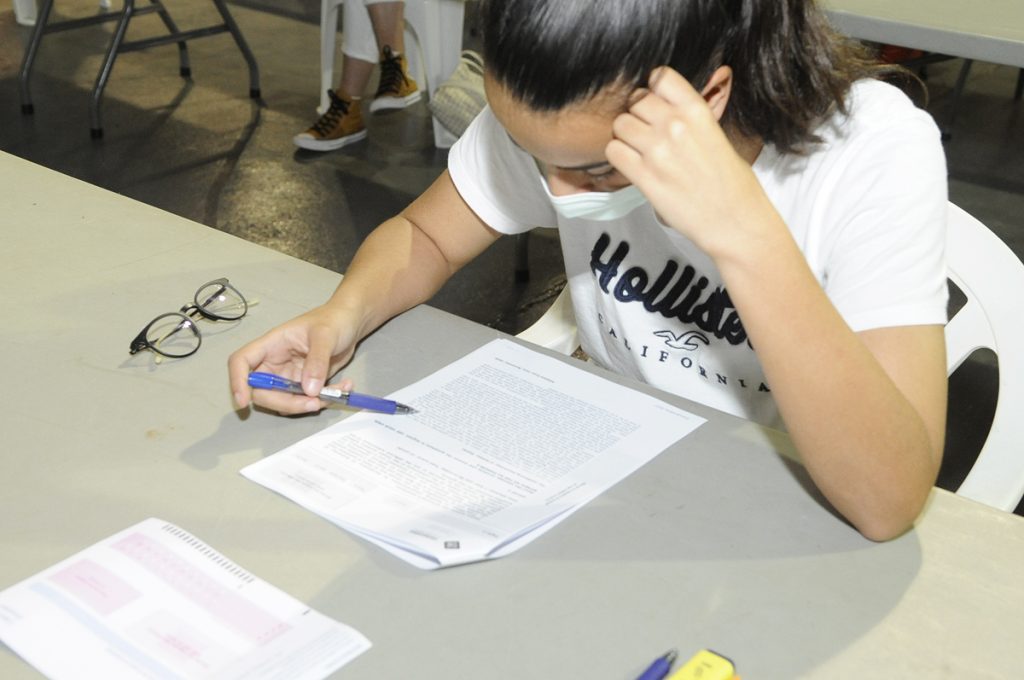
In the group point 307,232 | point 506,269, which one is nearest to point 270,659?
point 506,269

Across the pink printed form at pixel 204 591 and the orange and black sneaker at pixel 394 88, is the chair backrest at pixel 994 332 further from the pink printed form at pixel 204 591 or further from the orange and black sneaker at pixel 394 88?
the orange and black sneaker at pixel 394 88

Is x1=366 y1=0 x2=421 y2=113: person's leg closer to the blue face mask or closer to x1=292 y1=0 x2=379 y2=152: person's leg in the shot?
x1=292 y1=0 x2=379 y2=152: person's leg

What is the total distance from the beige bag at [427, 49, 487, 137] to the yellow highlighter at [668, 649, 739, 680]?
2580 millimetres

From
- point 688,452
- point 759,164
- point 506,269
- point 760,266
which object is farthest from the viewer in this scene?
point 506,269

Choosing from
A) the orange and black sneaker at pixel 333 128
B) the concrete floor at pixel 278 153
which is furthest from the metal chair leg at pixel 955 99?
the orange and black sneaker at pixel 333 128

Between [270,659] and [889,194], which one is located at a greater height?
[889,194]

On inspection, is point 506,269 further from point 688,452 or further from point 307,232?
point 688,452

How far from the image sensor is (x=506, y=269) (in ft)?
10.1

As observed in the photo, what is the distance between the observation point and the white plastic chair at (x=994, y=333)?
112 cm

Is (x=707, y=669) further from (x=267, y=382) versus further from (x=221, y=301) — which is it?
(x=221, y=301)

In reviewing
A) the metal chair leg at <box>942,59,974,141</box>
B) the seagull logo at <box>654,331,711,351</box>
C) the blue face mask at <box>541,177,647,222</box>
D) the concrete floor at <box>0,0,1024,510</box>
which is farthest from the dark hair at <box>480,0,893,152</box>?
the metal chair leg at <box>942,59,974,141</box>

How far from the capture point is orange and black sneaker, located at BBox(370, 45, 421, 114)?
4195 millimetres

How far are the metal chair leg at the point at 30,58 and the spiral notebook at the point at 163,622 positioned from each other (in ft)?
11.9

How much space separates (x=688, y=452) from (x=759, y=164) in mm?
296
